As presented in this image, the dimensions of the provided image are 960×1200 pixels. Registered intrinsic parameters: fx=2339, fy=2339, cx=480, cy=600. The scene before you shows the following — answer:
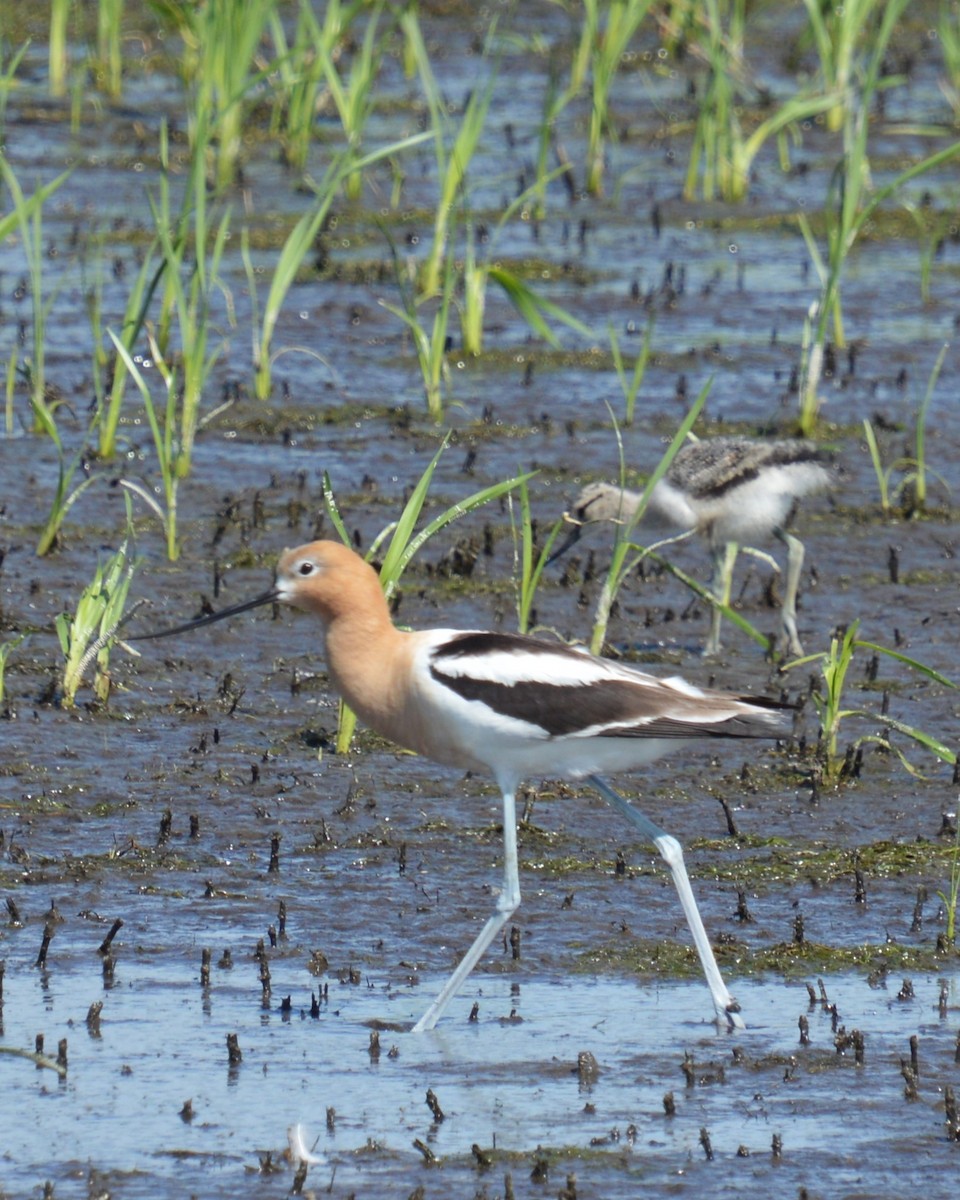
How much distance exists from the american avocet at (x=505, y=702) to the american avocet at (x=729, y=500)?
2.42m

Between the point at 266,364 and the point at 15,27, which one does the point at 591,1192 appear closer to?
the point at 266,364

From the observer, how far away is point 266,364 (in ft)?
32.7

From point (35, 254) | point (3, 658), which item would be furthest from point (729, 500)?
point (35, 254)

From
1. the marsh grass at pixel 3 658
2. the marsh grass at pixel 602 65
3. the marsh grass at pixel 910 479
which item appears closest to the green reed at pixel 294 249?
the marsh grass at pixel 910 479

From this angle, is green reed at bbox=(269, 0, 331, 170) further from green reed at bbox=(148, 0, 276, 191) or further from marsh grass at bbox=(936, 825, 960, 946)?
marsh grass at bbox=(936, 825, 960, 946)

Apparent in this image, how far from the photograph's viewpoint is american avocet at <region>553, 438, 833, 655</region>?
7746mm

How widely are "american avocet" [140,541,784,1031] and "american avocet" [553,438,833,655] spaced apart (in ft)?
7.94

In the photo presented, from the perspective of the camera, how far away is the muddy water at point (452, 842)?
4.50 m

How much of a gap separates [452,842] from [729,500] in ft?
6.82

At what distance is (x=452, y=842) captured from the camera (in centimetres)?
614

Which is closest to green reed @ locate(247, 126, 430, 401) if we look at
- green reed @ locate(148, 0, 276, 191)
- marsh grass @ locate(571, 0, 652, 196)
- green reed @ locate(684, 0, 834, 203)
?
green reed @ locate(148, 0, 276, 191)

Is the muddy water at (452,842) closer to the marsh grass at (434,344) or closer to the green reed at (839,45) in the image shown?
the marsh grass at (434,344)

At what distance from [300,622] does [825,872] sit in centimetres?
255

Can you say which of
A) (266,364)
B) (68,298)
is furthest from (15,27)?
(266,364)
